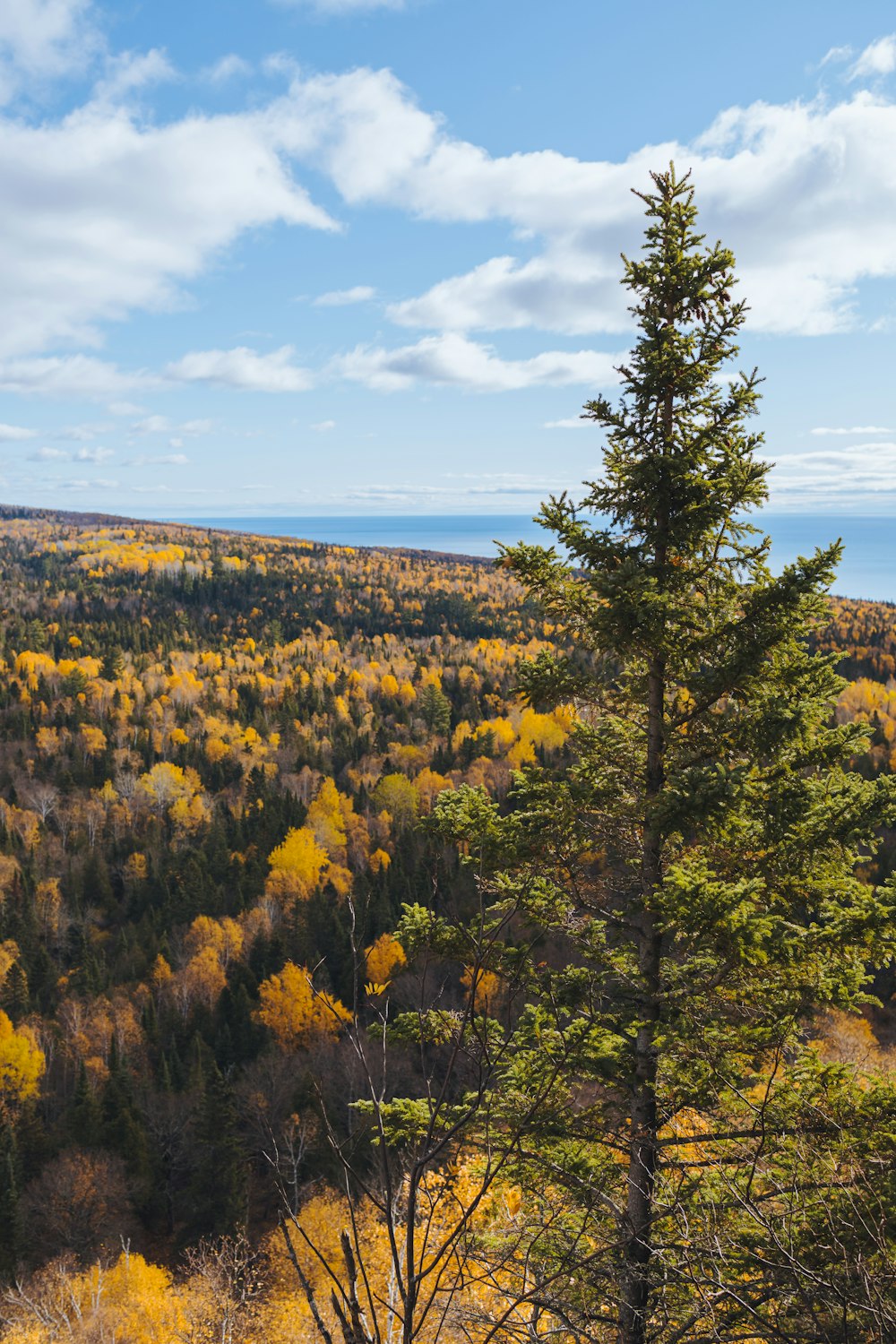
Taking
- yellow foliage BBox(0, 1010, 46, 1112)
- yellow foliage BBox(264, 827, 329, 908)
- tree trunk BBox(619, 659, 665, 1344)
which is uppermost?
tree trunk BBox(619, 659, 665, 1344)

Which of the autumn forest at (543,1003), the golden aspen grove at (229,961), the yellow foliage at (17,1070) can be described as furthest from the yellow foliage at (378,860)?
the yellow foliage at (17,1070)

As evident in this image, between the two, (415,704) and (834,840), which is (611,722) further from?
→ (415,704)

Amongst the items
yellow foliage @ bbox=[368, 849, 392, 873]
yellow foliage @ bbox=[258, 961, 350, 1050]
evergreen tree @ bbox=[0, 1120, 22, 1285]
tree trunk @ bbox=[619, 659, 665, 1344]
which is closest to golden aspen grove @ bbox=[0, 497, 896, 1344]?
evergreen tree @ bbox=[0, 1120, 22, 1285]

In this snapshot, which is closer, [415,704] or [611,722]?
[611,722]

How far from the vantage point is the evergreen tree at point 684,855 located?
6465 millimetres

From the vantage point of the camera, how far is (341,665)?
462ft

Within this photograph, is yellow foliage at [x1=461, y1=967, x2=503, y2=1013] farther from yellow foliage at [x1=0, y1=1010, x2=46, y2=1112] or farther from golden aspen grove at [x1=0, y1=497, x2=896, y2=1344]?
yellow foliage at [x1=0, y1=1010, x2=46, y2=1112]

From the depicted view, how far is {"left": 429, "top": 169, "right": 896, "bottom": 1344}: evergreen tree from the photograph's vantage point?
255 inches

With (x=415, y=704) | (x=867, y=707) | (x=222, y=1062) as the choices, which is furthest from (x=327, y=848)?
(x=867, y=707)

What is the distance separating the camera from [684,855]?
26.9 feet

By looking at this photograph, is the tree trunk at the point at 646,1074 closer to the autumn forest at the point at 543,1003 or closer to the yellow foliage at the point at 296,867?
the autumn forest at the point at 543,1003

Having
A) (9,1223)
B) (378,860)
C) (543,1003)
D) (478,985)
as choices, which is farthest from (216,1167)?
(378,860)

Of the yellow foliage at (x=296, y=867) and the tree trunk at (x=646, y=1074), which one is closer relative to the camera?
the tree trunk at (x=646, y=1074)

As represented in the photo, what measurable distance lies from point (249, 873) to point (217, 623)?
119462 millimetres
